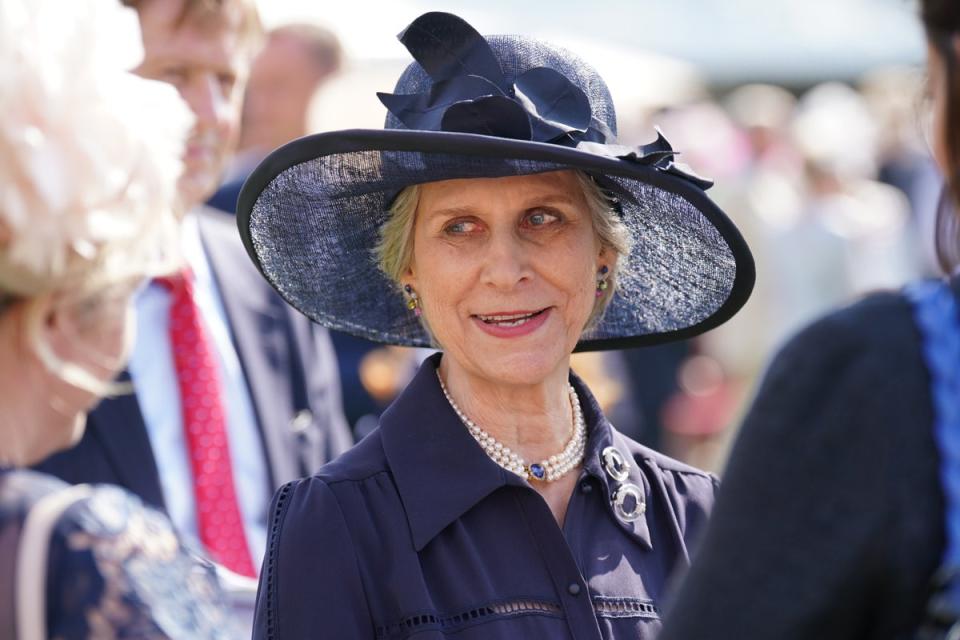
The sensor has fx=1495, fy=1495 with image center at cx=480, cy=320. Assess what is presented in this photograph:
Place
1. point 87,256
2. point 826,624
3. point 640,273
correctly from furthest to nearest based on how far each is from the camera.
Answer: point 640,273
point 87,256
point 826,624

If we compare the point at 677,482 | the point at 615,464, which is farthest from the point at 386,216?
the point at 677,482

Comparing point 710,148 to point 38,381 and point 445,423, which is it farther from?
point 38,381

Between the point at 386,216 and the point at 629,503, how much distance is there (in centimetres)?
81

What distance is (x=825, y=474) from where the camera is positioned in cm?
175

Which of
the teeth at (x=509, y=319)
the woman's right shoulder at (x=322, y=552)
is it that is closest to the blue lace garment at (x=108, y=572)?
the woman's right shoulder at (x=322, y=552)

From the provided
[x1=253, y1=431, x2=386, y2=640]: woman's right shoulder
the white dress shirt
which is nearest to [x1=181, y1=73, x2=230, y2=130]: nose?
the white dress shirt

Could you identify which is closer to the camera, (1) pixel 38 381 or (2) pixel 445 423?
(1) pixel 38 381

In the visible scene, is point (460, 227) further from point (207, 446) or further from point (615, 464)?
point (207, 446)

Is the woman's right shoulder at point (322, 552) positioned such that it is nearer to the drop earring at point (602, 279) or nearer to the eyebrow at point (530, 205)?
the eyebrow at point (530, 205)

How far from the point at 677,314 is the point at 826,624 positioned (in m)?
1.79

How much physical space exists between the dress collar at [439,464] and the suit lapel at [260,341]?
46.1 inches

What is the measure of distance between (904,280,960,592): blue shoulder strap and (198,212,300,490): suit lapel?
2673 millimetres

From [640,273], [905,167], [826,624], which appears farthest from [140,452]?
[905,167]

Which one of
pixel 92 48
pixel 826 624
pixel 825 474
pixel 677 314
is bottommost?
pixel 677 314
